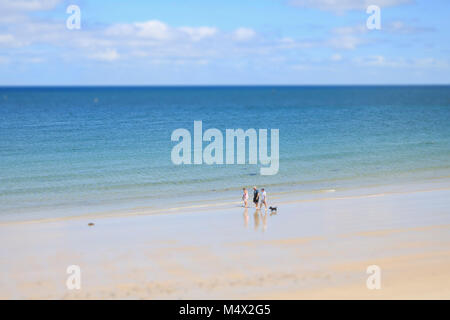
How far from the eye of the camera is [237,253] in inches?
847

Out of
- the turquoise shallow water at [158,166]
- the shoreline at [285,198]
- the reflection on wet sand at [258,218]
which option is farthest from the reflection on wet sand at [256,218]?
the turquoise shallow water at [158,166]

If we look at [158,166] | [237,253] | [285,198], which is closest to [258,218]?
A: [285,198]

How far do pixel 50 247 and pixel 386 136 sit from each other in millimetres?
53144

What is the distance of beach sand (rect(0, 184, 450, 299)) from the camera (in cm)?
1792

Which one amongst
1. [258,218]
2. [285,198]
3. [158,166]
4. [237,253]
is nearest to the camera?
[237,253]

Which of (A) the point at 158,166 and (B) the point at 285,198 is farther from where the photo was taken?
(A) the point at 158,166

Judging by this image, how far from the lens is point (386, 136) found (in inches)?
2650

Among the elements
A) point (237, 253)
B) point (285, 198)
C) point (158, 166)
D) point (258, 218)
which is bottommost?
point (237, 253)

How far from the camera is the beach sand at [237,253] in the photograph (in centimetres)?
1792

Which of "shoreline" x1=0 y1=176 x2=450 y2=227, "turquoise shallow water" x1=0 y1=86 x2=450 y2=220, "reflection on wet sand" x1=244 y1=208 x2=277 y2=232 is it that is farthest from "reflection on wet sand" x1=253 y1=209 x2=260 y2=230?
"turquoise shallow water" x1=0 y1=86 x2=450 y2=220

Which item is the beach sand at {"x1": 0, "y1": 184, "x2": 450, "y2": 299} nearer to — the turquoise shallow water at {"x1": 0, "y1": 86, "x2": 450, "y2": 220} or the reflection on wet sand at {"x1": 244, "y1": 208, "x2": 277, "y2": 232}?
the reflection on wet sand at {"x1": 244, "y1": 208, "x2": 277, "y2": 232}

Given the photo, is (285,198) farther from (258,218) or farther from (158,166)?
(158,166)
